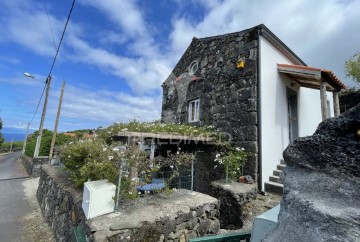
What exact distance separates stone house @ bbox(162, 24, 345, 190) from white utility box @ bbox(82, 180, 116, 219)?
4802mm

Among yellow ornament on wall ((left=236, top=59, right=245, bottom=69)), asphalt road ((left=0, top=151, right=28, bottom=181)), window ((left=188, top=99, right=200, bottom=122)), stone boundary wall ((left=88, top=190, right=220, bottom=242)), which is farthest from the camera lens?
asphalt road ((left=0, top=151, right=28, bottom=181))

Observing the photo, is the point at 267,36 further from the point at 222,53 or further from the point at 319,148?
the point at 319,148

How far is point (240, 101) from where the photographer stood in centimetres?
764

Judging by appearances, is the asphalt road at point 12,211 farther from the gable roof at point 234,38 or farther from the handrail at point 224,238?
the gable roof at point 234,38

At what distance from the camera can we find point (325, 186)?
36.6 inches

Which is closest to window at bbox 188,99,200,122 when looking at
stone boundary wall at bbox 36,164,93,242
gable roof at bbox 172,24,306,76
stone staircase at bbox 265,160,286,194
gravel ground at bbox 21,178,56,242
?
gable roof at bbox 172,24,306,76

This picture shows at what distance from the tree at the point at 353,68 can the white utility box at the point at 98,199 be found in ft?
83.7

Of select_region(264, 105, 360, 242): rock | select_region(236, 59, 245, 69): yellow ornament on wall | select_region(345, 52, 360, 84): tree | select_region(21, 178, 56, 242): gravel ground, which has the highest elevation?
select_region(345, 52, 360, 84): tree

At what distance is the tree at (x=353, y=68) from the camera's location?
21.0 metres

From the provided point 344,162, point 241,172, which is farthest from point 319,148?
point 241,172

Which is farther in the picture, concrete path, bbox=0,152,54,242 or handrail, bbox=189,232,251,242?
concrete path, bbox=0,152,54,242

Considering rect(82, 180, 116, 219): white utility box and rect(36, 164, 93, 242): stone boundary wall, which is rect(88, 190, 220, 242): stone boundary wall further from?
rect(36, 164, 93, 242): stone boundary wall

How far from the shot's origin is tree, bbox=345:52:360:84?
21.0 metres

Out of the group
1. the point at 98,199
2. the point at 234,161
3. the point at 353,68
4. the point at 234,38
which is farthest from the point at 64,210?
the point at 353,68
